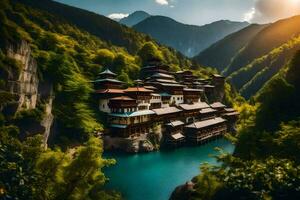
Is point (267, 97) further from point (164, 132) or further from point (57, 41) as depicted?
point (57, 41)

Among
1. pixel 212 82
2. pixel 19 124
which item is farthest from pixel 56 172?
pixel 212 82

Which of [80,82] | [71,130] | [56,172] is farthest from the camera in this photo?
[80,82]

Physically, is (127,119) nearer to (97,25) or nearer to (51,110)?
(51,110)

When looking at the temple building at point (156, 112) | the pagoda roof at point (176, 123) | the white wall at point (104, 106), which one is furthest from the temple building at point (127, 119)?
the pagoda roof at point (176, 123)

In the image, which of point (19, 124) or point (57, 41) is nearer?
point (19, 124)

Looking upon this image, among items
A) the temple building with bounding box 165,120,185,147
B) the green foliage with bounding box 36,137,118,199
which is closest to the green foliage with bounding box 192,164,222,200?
the green foliage with bounding box 36,137,118,199

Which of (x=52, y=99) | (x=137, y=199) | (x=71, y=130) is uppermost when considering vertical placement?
(x=52, y=99)

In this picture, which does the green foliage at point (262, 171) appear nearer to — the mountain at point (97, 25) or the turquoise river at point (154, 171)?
the turquoise river at point (154, 171)
